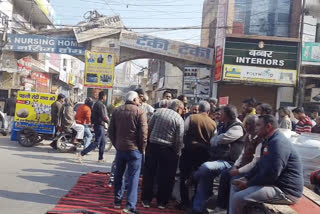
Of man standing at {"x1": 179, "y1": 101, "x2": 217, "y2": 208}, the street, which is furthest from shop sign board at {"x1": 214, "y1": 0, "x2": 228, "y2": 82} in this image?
man standing at {"x1": 179, "y1": 101, "x2": 217, "y2": 208}

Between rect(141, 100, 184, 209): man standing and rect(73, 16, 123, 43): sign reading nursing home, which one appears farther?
rect(73, 16, 123, 43): sign reading nursing home

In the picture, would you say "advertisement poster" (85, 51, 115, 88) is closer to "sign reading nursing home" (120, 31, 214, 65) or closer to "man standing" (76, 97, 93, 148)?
"sign reading nursing home" (120, 31, 214, 65)

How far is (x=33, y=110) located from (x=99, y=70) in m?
7.71

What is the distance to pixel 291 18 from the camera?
883 inches

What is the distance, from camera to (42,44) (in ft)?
65.5

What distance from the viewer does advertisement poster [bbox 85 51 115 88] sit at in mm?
19234

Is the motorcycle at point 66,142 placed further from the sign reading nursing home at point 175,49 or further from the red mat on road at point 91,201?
the sign reading nursing home at point 175,49

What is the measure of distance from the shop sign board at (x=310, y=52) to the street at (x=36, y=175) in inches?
469

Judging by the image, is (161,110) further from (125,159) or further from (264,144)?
(264,144)

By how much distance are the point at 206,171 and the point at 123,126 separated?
1.40 meters

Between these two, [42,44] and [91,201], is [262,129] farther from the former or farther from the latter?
[42,44]

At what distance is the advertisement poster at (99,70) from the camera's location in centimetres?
1923

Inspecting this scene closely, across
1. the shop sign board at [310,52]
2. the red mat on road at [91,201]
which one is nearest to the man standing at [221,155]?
the red mat on road at [91,201]

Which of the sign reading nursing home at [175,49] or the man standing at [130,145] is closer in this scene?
the man standing at [130,145]
